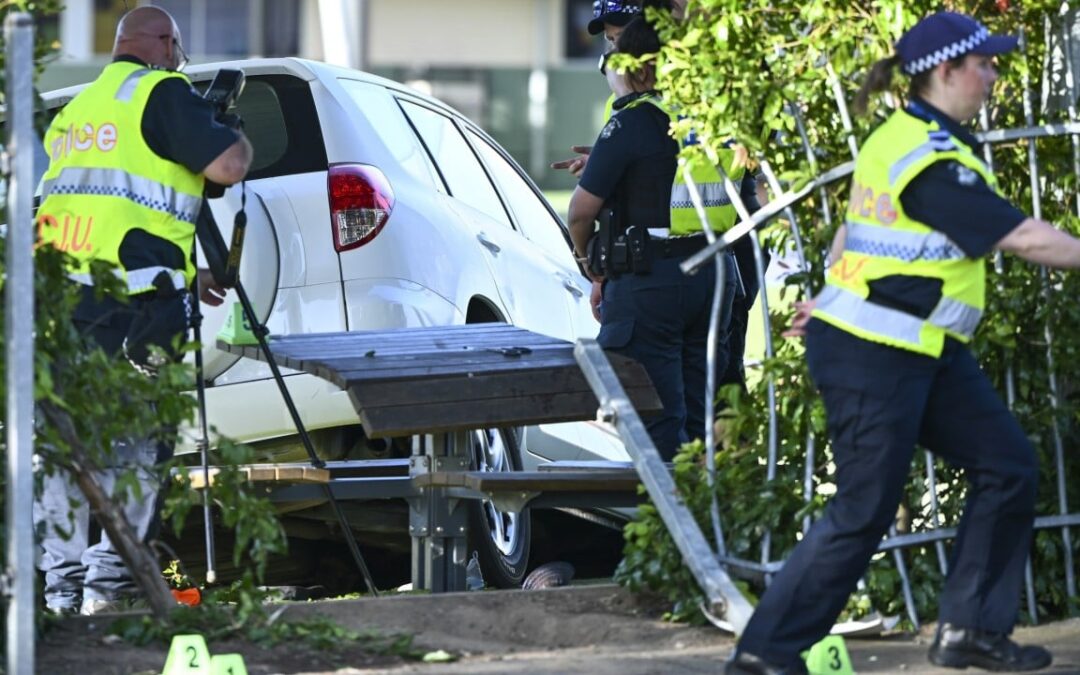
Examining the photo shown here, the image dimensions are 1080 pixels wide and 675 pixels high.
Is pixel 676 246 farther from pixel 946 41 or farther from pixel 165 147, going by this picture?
pixel 946 41

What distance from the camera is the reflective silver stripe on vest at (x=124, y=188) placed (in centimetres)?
645

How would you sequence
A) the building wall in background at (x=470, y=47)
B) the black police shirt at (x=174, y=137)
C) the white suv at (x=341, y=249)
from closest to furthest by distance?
the black police shirt at (x=174, y=137)
the white suv at (x=341, y=249)
the building wall in background at (x=470, y=47)

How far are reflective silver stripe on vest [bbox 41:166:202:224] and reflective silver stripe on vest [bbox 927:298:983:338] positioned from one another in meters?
2.60

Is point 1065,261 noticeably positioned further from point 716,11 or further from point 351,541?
point 351,541

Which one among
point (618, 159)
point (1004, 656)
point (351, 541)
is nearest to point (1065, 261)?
point (1004, 656)

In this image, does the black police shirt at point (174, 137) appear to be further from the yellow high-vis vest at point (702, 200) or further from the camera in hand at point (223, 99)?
the yellow high-vis vest at point (702, 200)

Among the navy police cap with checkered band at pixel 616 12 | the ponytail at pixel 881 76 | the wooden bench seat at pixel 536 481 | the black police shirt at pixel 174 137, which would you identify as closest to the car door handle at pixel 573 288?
the navy police cap with checkered band at pixel 616 12

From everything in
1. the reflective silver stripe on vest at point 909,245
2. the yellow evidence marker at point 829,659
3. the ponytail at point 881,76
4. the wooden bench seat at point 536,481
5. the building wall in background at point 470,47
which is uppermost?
the building wall in background at point 470,47

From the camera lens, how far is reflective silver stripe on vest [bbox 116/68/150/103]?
6.51 metres

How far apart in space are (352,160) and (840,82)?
219 cm

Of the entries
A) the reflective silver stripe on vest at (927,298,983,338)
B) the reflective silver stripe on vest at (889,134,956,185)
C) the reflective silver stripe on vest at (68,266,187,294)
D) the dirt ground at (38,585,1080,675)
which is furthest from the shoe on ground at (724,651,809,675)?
the reflective silver stripe on vest at (68,266,187,294)

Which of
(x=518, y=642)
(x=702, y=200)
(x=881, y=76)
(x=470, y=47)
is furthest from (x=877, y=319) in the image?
(x=470, y=47)

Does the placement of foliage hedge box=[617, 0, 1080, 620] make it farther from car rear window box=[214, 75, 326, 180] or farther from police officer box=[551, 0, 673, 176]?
car rear window box=[214, 75, 326, 180]

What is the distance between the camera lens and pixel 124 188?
254 inches
